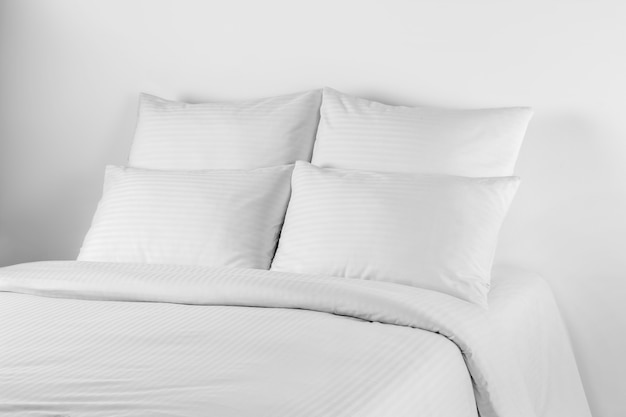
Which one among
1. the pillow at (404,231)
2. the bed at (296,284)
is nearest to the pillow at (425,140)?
the bed at (296,284)

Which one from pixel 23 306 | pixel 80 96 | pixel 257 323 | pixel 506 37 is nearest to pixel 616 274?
pixel 506 37

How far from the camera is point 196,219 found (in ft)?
8.87

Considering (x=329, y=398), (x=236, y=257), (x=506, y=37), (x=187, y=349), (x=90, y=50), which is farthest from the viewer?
(x=90, y=50)

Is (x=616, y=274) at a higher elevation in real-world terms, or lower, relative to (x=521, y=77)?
lower

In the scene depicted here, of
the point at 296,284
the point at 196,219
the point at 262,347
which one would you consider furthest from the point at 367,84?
the point at 262,347

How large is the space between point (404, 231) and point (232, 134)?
33.7 inches

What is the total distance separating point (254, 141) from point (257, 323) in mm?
1090

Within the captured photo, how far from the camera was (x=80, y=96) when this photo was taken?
358 cm

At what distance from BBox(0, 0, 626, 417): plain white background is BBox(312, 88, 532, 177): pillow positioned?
18 centimetres

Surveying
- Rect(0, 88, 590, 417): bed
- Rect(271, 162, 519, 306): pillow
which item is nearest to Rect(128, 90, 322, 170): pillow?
Rect(0, 88, 590, 417): bed

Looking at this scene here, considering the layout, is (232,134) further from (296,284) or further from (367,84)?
(296,284)

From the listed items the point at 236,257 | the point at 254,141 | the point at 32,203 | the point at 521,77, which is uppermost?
the point at 521,77

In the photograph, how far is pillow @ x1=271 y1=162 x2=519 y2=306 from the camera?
2336mm

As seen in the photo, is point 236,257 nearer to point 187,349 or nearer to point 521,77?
point 187,349
